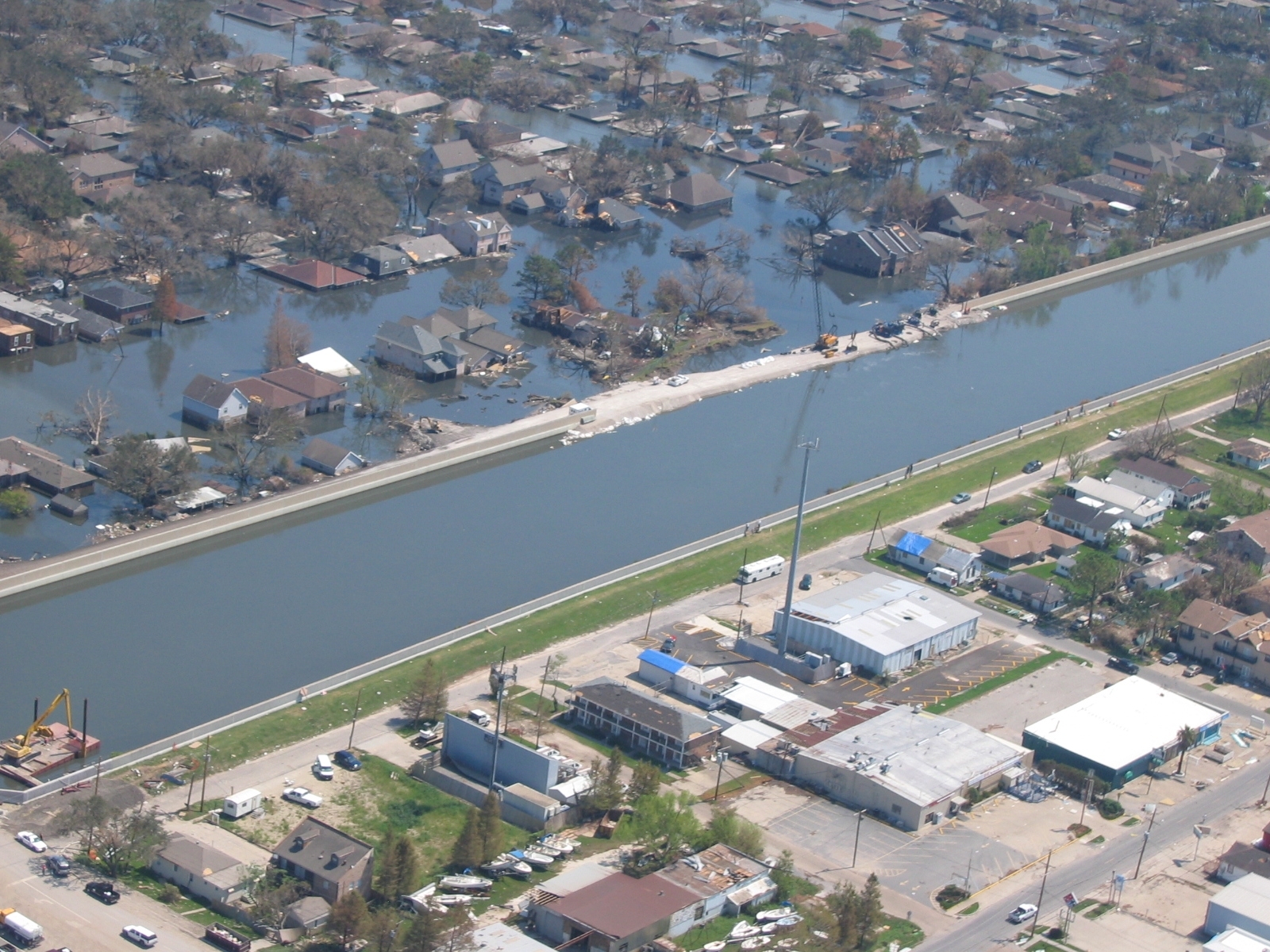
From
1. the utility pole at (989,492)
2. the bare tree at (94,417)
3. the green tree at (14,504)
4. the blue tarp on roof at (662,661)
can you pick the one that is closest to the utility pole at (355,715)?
the blue tarp on roof at (662,661)

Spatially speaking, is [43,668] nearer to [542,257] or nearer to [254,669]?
[254,669]

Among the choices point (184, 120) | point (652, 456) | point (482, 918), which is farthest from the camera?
point (184, 120)

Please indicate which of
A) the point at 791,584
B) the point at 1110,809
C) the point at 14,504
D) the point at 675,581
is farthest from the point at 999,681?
the point at 14,504

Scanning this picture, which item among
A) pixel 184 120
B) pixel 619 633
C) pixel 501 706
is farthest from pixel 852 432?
pixel 184 120

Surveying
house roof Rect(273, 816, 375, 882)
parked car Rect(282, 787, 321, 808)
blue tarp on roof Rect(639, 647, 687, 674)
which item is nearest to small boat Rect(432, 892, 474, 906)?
house roof Rect(273, 816, 375, 882)

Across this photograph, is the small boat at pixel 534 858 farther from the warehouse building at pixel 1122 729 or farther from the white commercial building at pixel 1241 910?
the white commercial building at pixel 1241 910

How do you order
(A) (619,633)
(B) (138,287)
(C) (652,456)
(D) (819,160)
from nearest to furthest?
(A) (619,633), (C) (652,456), (B) (138,287), (D) (819,160)

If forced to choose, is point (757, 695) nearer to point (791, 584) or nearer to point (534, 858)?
point (791, 584)
